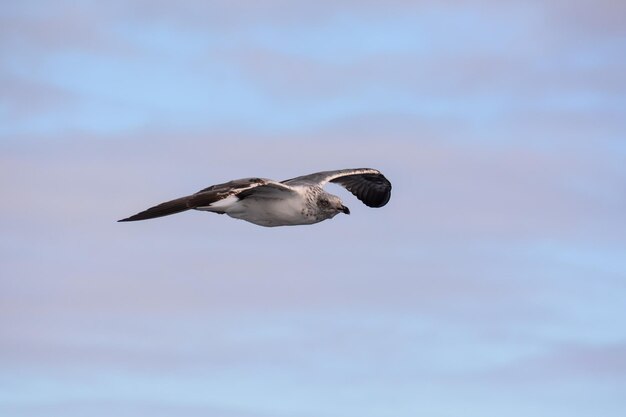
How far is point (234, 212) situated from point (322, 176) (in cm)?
462

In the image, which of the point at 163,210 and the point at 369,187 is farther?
the point at 369,187

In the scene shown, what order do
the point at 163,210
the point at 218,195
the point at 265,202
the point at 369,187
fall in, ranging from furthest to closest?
1. the point at 369,187
2. the point at 265,202
3. the point at 218,195
4. the point at 163,210

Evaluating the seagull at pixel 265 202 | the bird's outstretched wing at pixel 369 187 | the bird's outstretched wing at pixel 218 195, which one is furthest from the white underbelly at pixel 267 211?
the bird's outstretched wing at pixel 369 187

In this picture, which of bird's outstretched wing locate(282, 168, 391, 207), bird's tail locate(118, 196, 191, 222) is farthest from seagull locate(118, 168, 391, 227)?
bird's outstretched wing locate(282, 168, 391, 207)

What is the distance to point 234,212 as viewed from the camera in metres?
27.8

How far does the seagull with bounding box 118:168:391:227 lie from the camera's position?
2542cm

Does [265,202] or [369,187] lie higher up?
[369,187]

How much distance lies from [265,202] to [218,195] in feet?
7.10

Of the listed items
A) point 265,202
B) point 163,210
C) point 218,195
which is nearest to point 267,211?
point 265,202

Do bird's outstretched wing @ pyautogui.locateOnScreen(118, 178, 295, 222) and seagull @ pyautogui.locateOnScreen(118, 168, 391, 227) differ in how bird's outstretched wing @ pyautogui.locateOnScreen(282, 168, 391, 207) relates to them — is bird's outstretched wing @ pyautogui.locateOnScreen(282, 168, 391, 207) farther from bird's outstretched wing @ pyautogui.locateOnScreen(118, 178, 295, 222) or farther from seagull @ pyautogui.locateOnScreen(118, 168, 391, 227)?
bird's outstretched wing @ pyautogui.locateOnScreen(118, 178, 295, 222)

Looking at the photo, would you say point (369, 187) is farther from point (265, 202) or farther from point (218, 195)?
point (218, 195)

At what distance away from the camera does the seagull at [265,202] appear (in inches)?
1001

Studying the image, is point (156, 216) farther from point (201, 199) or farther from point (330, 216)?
point (330, 216)

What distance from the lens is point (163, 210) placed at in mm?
24625
